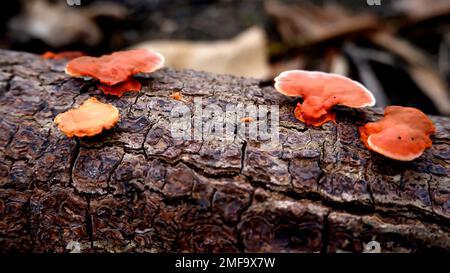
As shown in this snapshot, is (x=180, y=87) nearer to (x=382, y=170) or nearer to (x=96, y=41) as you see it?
(x=382, y=170)

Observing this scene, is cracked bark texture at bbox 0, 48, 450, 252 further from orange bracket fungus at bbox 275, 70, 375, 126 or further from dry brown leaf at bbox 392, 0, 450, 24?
dry brown leaf at bbox 392, 0, 450, 24

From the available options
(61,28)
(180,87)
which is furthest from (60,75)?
(61,28)

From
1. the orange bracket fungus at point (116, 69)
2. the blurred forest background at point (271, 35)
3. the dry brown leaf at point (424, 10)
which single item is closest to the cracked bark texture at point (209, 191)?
the orange bracket fungus at point (116, 69)

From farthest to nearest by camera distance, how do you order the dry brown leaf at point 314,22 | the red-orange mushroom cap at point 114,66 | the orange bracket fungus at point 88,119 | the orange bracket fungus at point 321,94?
→ 1. the dry brown leaf at point 314,22
2. the red-orange mushroom cap at point 114,66
3. the orange bracket fungus at point 321,94
4. the orange bracket fungus at point 88,119

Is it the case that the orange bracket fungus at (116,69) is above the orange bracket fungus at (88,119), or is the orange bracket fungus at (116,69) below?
above

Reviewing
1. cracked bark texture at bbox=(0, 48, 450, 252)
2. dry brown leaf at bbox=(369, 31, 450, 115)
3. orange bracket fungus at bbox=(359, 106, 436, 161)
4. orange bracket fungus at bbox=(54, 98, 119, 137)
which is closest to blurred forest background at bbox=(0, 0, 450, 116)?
dry brown leaf at bbox=(369, 31, 450, 115)

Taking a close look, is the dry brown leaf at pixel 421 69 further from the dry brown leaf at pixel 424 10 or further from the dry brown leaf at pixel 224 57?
the dry brown leaf at pixel 224 57
